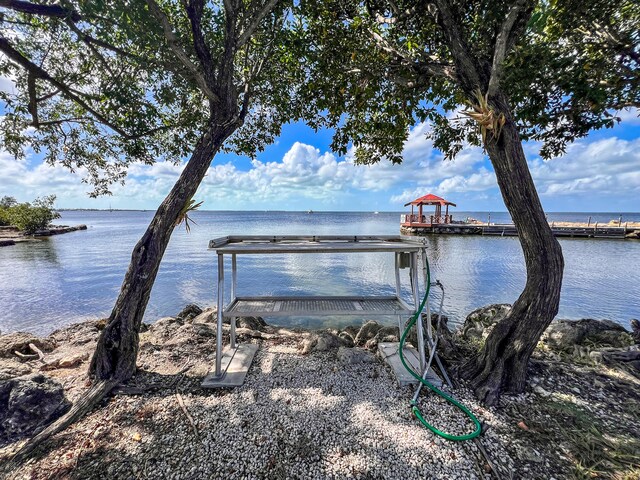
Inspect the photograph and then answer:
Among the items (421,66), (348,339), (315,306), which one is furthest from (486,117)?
(348,339)

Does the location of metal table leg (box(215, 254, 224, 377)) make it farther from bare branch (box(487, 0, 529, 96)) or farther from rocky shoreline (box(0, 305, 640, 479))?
bare branch (box(487, 0, 529, 96))

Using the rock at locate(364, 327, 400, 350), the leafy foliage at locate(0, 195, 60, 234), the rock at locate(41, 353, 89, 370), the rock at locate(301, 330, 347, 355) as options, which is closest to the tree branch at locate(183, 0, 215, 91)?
the rock at locate(301, 330, 347, 355)

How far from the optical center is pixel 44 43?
13.3 feet

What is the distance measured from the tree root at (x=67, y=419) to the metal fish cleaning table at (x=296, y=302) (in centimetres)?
96

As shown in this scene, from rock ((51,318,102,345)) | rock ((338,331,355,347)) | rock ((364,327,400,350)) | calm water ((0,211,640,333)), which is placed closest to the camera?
rock ((364,327,400,350))

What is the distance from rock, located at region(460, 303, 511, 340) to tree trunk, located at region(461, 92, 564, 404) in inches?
84.5

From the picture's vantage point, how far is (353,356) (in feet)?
11.8

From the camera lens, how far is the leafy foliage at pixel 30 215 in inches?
1326

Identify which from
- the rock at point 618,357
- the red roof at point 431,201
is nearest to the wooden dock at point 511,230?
the red roof at point 431,201

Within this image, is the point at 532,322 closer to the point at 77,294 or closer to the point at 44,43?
the point at 44,43

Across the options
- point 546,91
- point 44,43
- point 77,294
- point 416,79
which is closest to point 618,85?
point 546,91

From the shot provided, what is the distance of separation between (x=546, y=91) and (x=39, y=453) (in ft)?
21.2

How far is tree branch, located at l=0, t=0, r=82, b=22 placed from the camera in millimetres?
2766

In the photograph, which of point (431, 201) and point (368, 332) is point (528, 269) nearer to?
point (368, 332)
